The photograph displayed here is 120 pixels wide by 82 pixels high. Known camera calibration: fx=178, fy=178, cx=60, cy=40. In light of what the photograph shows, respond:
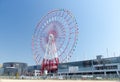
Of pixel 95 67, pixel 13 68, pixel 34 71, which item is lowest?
pixel 34 71

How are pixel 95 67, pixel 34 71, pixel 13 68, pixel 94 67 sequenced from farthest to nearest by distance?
pixel 13 68 → pixel 34 71 → pixel 94 67 → pixel 95 67

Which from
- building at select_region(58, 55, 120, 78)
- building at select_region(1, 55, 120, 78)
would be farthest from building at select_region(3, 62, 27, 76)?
building at select_region(1, 55, 120, 78)

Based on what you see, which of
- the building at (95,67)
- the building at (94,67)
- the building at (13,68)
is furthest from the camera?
the building at (13,68)

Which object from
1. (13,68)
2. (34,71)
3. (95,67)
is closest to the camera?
(95,67)

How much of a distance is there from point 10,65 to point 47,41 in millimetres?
71921

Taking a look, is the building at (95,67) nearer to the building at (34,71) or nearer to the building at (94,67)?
the building at (94,67)

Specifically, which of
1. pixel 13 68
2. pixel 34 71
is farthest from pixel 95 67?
pixel 13 68

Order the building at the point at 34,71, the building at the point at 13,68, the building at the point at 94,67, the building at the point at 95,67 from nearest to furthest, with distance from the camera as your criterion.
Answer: the building at the point at 94,67
the building at the point at 95,67
the building at the point at 34,71
the building at the point at 13,68

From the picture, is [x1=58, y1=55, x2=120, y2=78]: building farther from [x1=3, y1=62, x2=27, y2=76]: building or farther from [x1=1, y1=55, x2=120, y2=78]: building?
[x1=3, y1=62, x2=27, y2=76]: building

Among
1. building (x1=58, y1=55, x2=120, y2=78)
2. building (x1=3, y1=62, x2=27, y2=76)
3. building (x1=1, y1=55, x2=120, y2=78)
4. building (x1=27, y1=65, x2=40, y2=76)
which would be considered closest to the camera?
building (x1=1, y1=55, x2=120, y2=78)

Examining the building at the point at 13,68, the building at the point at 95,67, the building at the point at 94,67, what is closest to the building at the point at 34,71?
the building at the point at 13,68

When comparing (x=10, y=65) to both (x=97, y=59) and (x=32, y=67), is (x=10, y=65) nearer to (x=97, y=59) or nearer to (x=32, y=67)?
(x=32, y=67)

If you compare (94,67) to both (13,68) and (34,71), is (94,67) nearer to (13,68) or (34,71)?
(34,71)

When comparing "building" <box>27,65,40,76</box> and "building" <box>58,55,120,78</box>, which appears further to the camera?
"building" <box>27,65,40,76</box>
